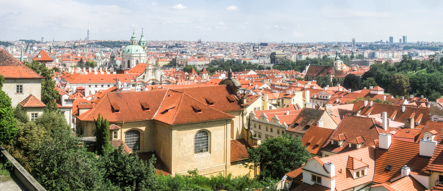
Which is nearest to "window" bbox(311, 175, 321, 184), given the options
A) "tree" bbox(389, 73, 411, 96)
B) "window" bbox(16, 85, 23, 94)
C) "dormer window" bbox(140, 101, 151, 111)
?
"dormer window" bbox(140, 101, 151, 111)

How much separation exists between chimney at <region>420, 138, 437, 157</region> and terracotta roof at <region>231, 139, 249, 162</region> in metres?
13.2

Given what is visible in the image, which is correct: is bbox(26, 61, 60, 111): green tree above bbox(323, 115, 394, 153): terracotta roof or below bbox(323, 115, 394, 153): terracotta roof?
above

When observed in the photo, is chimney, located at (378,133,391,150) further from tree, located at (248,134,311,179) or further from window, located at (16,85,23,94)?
window, located at (16,85,23,94)

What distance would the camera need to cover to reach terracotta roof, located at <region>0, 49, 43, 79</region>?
111 ft

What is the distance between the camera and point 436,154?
76.4 feet

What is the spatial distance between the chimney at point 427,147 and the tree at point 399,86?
98541mm

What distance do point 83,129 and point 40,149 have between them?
407 inches

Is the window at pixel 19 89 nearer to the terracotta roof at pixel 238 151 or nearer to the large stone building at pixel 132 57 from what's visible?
the terracotta roof at pixel 238 151

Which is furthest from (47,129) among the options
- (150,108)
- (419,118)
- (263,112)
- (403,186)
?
(419,118)

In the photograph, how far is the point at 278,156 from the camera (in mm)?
32906

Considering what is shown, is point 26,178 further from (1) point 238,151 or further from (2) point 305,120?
(2) point 305,120

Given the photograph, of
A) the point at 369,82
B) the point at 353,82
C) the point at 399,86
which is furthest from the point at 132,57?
the point at 399,86

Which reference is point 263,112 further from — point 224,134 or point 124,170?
point 124,170

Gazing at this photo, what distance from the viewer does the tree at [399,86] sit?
11767cm
